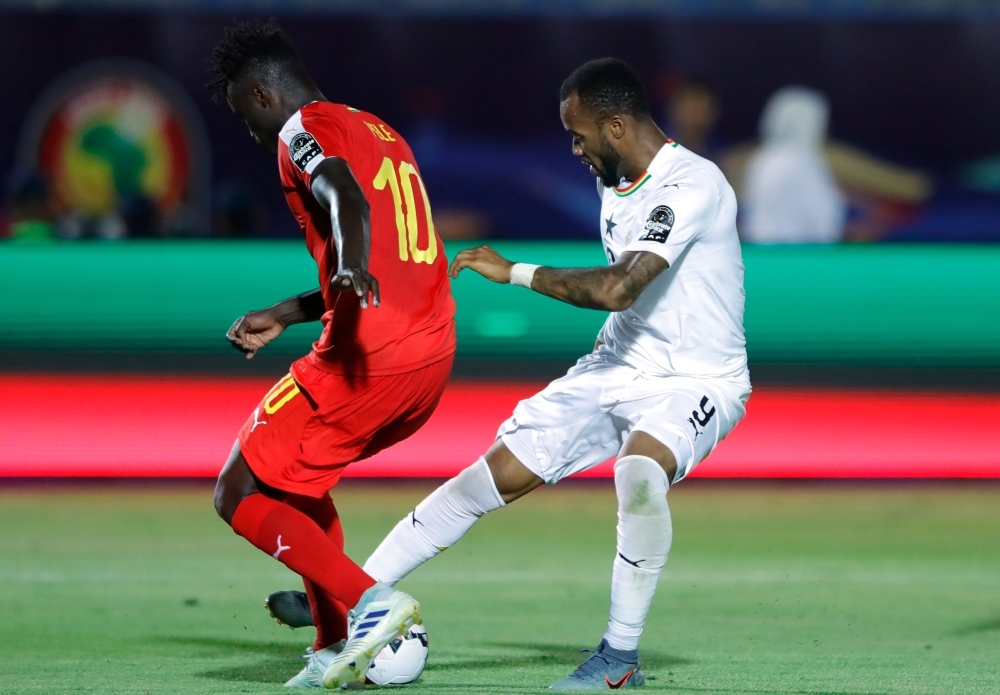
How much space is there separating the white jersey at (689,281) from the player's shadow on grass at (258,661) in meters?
1.41

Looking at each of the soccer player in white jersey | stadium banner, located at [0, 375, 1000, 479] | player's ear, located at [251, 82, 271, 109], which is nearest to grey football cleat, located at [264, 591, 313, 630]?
the soccer player in white jersey

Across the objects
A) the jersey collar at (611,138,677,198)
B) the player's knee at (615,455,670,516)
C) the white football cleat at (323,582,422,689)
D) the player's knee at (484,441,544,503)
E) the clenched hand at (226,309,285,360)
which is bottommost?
the white football cleat at (323,582,422,689)

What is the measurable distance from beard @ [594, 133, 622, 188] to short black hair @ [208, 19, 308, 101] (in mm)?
895

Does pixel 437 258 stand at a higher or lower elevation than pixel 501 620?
higher

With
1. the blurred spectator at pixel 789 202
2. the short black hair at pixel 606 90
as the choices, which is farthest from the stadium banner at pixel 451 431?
the short black hair at pixel 606 90

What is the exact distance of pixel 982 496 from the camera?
25.8ft

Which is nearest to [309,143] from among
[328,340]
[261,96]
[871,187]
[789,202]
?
[261,96]

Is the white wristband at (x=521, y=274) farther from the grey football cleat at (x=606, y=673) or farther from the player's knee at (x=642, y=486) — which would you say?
the grey football cleat at (x=606, y=673)

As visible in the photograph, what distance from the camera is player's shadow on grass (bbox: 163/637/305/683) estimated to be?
437 cm

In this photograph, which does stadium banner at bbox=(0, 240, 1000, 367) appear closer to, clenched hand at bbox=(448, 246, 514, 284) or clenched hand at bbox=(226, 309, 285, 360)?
clenched hand at bbox=(226, 309, 285, 360)

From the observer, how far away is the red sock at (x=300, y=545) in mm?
4035

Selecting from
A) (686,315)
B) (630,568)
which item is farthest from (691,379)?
(630,568)

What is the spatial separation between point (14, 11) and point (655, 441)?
954 cm

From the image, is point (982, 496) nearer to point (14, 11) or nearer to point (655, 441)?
point (655, 441)
